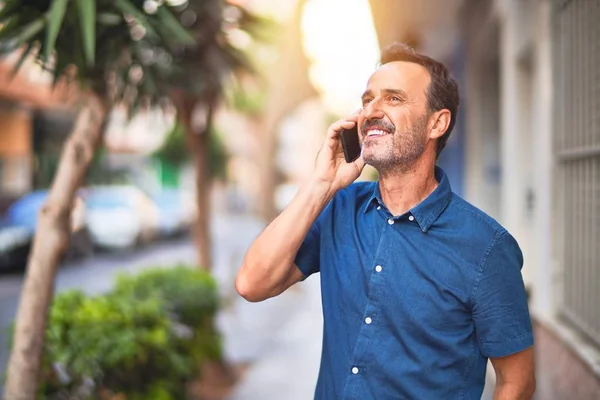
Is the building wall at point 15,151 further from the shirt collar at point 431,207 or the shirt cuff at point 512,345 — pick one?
the shirt cuff at point 512,345

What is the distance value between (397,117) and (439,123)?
144mm

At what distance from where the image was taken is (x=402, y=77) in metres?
1.93

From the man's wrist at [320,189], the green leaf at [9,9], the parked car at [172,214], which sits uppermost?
the green leaf at [9,9]

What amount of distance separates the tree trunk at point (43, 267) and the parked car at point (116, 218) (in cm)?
1457

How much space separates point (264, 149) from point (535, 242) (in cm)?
989

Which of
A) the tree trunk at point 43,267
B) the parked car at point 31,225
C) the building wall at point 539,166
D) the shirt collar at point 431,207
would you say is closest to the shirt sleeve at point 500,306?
the shirt collar at point 431,207

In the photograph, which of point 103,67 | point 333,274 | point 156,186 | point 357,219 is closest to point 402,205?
point 357,219

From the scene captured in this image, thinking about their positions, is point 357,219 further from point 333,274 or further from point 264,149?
point 264,149

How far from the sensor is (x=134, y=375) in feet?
15.0

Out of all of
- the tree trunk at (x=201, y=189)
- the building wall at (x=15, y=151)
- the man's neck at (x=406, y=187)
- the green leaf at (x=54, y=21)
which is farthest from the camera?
the building wall at (x=15, y=151)

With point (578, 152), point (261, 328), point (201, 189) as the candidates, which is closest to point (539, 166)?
point (578, 152)

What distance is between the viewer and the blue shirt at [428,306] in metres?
1.78

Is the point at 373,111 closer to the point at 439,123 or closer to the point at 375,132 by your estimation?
the point at 375,132

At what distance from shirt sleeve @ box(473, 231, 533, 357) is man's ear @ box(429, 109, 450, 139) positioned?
1.23 feet
